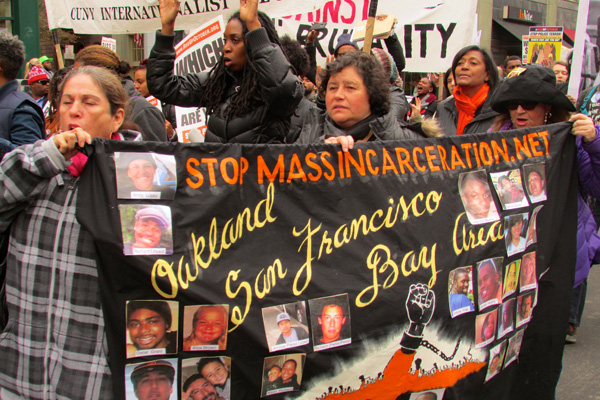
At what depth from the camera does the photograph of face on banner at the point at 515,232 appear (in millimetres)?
2818

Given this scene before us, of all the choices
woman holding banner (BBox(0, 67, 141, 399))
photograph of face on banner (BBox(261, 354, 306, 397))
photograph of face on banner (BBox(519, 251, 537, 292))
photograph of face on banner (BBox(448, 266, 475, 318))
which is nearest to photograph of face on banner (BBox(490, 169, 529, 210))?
photograph of face on banner (BBox(519, 251, 537, 292))

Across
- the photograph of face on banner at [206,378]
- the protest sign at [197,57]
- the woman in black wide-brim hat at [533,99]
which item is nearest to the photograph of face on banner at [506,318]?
the woman in black wide-brim hat at [533,99]

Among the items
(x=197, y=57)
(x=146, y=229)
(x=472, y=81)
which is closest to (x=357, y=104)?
(x=146, y=229)

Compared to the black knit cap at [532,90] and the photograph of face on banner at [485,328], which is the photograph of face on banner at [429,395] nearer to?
the photograph of face on banner at [485,328]

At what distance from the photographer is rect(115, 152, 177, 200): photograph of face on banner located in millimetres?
2006

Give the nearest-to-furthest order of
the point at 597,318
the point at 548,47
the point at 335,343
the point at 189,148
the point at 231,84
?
the point at 189,148 → the point at 335,343 → the point at 231,84 → the point at 597,318 → the point at 548,47

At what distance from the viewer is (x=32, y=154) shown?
6.49ft

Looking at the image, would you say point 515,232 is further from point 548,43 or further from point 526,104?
point 548,43

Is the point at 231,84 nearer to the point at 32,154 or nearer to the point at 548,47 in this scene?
the point at 32,154

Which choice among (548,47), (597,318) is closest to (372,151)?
(597,318)

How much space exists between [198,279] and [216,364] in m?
0.31

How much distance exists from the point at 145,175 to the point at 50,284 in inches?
19.0

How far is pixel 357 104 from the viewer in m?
3.00

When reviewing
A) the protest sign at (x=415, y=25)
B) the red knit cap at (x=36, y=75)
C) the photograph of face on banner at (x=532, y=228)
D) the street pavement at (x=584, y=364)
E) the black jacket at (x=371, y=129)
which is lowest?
the street pavement at (x=584, y=364)
